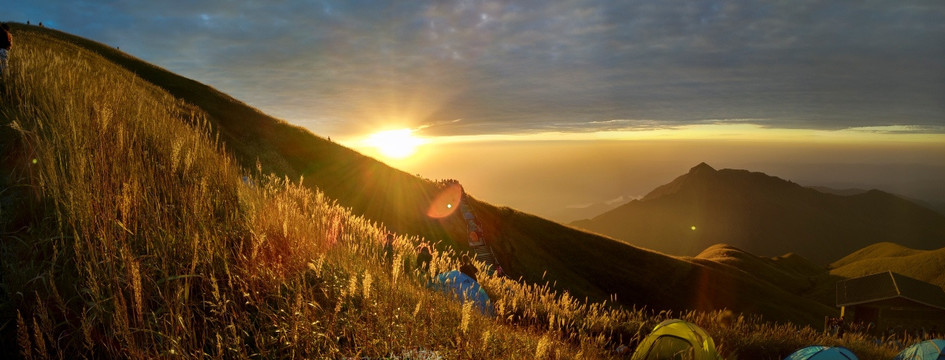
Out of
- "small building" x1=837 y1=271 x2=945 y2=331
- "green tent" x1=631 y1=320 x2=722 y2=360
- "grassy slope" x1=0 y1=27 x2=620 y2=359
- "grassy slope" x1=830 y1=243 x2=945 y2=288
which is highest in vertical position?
"grassy slope" x1=0 y1=27 x2=620 y2=359

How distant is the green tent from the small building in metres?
48.2

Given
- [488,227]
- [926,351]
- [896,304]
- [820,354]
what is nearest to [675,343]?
[820,354]

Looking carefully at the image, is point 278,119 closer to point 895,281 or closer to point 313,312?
point 313,312

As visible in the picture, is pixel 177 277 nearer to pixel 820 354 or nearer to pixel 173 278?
pixel 173 278

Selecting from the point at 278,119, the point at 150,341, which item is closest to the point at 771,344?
the point at 150,341

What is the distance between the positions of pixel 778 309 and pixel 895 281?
1391cm

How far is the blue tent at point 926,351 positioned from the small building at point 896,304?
3901cm

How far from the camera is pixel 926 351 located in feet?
43.8

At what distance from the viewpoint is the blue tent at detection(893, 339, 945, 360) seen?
1309cm

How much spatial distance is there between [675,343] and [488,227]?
40926 millimetres

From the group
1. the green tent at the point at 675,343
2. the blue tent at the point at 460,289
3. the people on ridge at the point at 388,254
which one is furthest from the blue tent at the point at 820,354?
the people on ridge at the point at 388,254

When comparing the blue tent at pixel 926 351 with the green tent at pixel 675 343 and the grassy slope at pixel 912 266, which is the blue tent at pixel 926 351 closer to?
the green tent at pixel 675 343

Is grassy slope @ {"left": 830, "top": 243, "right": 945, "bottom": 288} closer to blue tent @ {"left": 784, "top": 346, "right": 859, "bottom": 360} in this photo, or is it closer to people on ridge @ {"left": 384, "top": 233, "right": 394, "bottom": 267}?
blue tent @ {"left": 784, "top": 346, "right": 859, "bottom": 360}

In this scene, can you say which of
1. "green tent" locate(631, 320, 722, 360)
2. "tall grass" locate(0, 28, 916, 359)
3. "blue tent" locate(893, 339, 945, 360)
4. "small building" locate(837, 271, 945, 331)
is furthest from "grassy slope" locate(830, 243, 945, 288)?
"tall grass" locate(0, 28, 916, 359)
